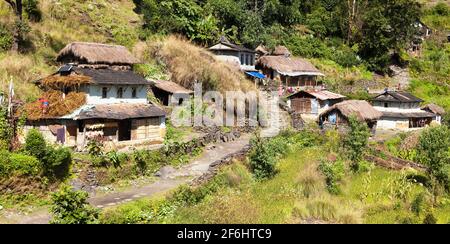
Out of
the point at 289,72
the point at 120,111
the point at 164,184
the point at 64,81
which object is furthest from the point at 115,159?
the point at 289,72

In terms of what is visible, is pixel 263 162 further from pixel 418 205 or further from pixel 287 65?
pixel 287 65

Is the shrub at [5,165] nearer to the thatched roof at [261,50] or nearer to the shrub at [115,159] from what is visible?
the shrub at [115,159]

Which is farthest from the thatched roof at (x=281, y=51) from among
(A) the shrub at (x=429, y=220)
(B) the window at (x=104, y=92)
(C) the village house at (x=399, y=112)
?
(A) the shrub at (x=429, y=220)

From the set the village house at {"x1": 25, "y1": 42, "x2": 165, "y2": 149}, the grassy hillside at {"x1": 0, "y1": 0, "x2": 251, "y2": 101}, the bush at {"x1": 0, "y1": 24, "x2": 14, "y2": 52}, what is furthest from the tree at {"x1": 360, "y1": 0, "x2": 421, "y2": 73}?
the bush at {"x1": 0, "y1": 24, "x2": 14, "y2": 52}

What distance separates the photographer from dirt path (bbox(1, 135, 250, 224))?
20.6 meters

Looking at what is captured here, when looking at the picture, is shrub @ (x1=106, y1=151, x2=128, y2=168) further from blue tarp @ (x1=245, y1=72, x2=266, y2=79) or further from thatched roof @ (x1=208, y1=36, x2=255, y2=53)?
blue tarp @ (x1=245, y1=72, x2=266, y2=79)

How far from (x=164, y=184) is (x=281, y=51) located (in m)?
37.7

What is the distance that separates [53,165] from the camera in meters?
23.6

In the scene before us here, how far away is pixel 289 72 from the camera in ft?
176

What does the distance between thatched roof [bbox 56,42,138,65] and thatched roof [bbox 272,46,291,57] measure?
2817cm

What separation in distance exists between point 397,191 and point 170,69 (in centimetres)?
2497

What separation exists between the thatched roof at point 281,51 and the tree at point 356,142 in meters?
28.9
